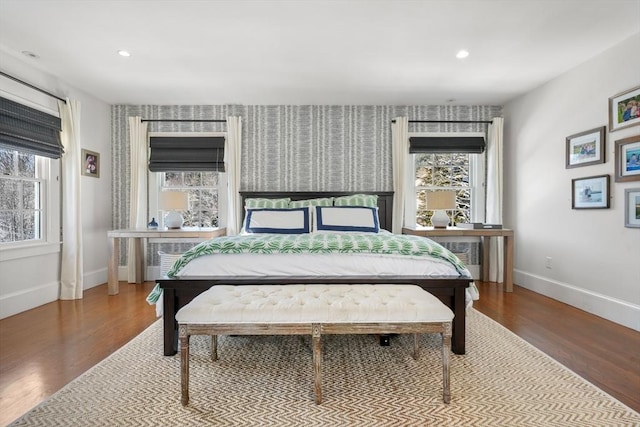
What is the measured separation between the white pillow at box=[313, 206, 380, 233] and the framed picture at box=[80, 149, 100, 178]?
289 cm

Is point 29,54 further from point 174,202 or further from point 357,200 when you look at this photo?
point 357,200

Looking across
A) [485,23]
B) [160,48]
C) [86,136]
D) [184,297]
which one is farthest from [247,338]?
[86,136]

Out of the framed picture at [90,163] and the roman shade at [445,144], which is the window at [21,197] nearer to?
the framed picture at [90,163]

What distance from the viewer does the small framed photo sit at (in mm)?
2742

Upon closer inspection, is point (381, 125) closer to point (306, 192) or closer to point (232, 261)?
point (306, 192)

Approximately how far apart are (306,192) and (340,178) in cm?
52

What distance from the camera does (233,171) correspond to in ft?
14.5

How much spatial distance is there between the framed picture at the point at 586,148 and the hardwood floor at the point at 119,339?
4.80 feet

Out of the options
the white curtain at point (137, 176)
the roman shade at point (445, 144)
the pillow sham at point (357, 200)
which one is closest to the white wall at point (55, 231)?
the white curtain at point (137, 176)

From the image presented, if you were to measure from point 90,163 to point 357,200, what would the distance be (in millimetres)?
3361

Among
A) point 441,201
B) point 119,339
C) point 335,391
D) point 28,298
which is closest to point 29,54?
point 28,298

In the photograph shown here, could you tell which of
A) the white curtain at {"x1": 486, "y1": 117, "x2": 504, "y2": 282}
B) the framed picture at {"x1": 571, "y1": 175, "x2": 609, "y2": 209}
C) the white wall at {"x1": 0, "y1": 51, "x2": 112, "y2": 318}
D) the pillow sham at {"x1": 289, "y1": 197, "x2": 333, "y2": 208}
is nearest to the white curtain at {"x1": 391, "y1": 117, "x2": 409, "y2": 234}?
the pillow sham at {"x1": 289, "y1": 197, "x2": 333, "y2": 208}

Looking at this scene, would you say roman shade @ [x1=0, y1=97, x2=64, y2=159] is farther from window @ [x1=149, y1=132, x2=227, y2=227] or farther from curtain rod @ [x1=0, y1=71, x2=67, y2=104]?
window @ [x1=149, y1=132, x2=227, y2=227]

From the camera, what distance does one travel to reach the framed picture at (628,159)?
2754 mm
